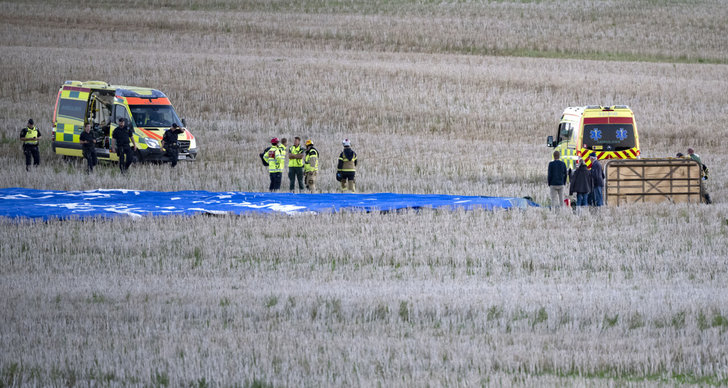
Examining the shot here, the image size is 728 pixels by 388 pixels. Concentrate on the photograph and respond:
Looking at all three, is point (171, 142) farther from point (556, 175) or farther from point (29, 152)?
point (556, 175)

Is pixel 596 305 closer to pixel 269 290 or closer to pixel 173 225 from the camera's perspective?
pixel 269 290

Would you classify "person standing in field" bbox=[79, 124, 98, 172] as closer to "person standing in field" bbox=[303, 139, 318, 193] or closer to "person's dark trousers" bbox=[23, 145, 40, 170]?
"person's dark trousers" bbox=[23, 145, 40, 170]

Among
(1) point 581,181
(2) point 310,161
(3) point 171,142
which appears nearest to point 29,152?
(3) point 171,142

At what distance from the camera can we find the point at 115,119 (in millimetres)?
29062

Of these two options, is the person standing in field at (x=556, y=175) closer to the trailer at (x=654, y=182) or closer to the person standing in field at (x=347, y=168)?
the trailer at (x=654, y=182)

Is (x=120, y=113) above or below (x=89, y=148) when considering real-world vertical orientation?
above

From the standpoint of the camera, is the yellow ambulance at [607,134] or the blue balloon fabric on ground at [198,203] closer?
the blue balloon fabric on ground at [198,203]

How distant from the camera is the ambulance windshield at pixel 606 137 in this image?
915 inches

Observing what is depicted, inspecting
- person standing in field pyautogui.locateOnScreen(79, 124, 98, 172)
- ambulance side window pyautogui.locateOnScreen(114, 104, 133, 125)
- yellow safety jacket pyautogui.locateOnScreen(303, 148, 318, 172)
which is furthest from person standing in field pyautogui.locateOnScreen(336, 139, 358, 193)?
ambulance side window pyautogui.locateOnScreen(114, 104, 133, 125)

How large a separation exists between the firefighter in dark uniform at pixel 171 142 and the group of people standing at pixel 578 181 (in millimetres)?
11237

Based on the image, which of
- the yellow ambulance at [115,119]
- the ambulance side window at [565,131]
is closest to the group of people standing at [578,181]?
the ambulance side window at [565,131]

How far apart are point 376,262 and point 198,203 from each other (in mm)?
6301

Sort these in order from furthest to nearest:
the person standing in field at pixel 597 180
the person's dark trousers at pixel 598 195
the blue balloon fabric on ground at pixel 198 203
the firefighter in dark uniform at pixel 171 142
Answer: the firefighter in dark uniform at pixel 171 142, the person's dark trousers at pixel 598 195, the person standing in field at pixel 597 180, the blue balloon fabric on ground at pixel 198 203

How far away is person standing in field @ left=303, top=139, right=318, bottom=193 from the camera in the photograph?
2283cm
